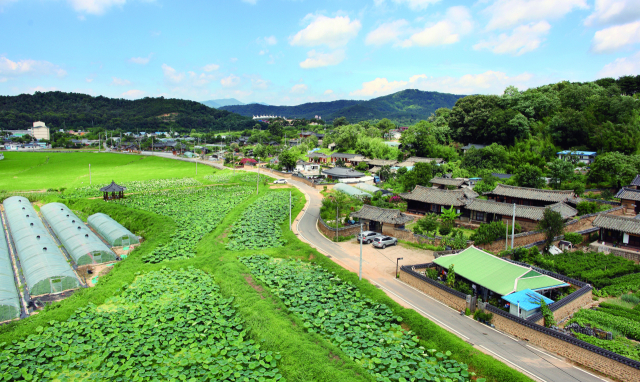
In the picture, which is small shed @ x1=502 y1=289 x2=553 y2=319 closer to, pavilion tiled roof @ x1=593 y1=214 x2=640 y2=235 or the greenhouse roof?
pavilion tiled roof @ x1=593 y1=214 x2=640 y2=235

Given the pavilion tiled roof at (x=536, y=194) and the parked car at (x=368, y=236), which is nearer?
the parked car at (x=368, y=236)

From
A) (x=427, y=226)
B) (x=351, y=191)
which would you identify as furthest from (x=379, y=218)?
(x=351, y=191)

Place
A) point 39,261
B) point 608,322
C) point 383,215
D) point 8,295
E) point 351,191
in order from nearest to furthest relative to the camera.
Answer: point 608,322 → point 8,295 → point 39,261 → point 383,215 → point 351,191

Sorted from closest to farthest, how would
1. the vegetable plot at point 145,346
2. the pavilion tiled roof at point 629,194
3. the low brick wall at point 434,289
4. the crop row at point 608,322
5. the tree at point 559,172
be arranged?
1. the vegetable plot at point 145,346
2. the crop row at point 608,322
3. the low brick wall at point 434,289
4. the pavilion tiled roof at point 629,194
5. the tree at point 559,172

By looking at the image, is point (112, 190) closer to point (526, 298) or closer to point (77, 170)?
point (77, 170)

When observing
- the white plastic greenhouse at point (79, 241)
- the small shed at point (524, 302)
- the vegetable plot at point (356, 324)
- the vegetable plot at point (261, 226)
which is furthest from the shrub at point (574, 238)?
the white plastic greenhouse at point (79, 241)

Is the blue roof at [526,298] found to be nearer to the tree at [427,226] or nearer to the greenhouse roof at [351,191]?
the tree at [427,226]

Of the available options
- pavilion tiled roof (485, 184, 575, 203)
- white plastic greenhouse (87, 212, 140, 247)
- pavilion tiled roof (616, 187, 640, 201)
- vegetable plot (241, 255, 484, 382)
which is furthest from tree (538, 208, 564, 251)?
white plastic greenhouse (87, 212, 140, 247)
